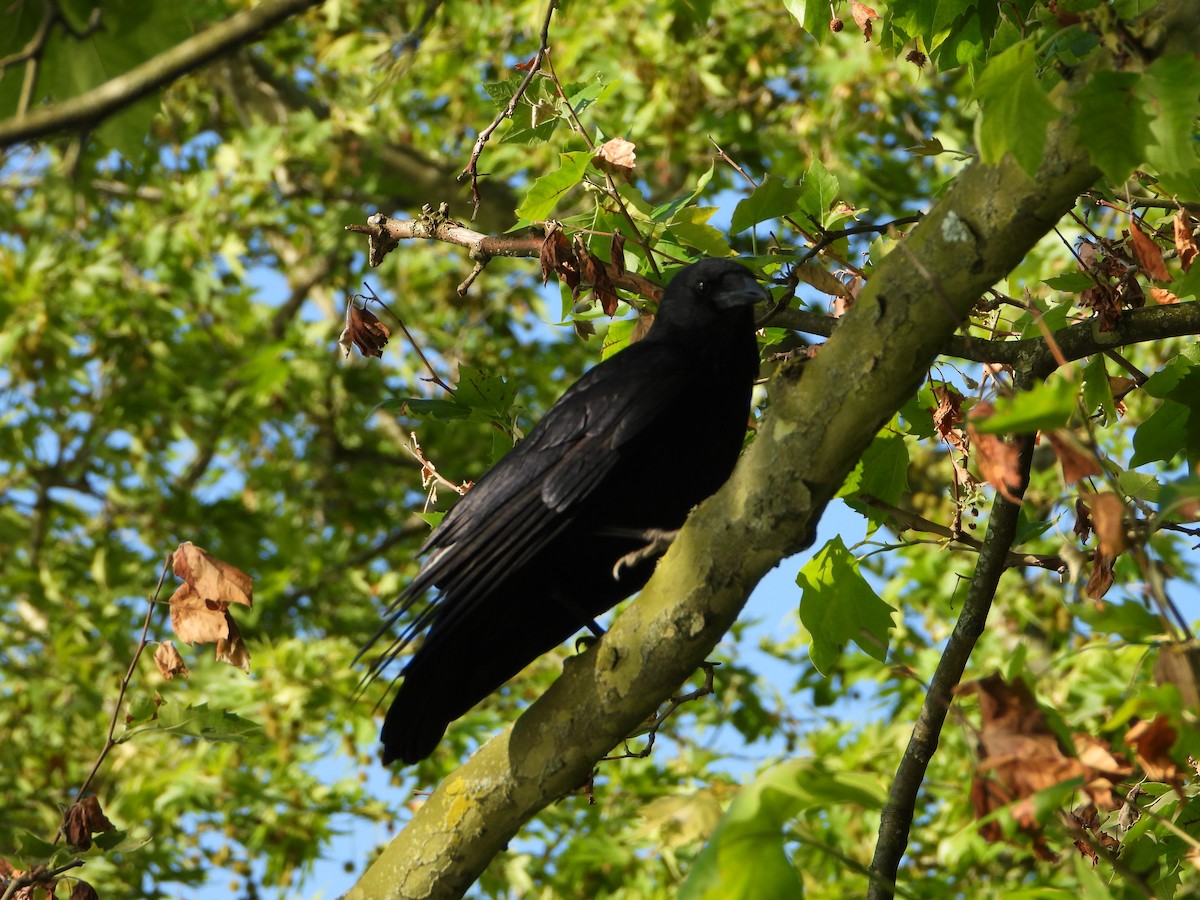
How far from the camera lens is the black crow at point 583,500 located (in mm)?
3041

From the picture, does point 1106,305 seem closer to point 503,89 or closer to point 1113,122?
point 1113,122

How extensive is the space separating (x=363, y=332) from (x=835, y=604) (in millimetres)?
1289

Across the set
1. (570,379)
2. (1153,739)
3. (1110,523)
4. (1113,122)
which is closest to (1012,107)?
(1113,122)

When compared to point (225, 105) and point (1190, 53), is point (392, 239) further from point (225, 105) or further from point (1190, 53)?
point (225, 105)

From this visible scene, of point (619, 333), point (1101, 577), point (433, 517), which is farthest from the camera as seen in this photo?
point (619, 333)

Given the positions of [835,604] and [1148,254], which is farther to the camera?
[835,604]

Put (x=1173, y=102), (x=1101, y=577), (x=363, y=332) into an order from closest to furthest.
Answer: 1. (x=1173, y=102)
2. (x=1101, y=577)
3. (x=363, y=332)

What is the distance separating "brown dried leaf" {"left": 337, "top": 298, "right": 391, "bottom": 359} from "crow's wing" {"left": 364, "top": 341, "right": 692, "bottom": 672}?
0.43 metres

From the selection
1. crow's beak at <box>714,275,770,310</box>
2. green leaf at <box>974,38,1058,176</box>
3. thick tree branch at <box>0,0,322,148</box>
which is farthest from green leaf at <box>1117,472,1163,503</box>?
thick tree branch at <box>0,0,322,148</box>

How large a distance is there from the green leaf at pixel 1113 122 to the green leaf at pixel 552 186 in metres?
1.26

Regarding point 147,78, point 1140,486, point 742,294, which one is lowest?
point 1140,486

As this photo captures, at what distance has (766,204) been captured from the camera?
9.33 feet

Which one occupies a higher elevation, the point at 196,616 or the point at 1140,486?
the point at 196,616

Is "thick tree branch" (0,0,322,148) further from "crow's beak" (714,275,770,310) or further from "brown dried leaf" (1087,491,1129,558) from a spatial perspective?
"crow's beak" (714,275,770,310)
